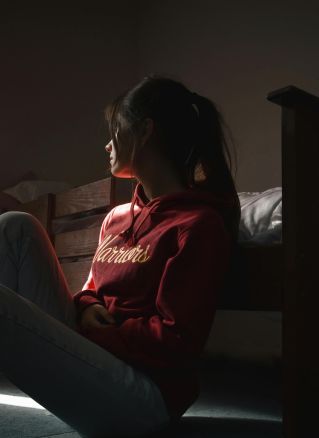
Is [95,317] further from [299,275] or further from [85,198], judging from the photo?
[85,198]

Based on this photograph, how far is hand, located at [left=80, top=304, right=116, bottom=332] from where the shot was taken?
39.5 inches

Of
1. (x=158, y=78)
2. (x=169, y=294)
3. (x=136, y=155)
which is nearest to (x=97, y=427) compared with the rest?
(x=169, y=294)

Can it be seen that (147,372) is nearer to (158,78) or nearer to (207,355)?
(158,78)

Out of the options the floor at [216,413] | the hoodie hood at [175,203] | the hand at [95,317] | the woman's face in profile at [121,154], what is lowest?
the floor at [216,413]

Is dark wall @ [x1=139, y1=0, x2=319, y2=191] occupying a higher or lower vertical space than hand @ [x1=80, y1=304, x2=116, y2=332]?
higher

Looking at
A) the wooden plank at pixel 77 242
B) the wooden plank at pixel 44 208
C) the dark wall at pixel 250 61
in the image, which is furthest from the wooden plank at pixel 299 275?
the wooden plank at pixel 44 208

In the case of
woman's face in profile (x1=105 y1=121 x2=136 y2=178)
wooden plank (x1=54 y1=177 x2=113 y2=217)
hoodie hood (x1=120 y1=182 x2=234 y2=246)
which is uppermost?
woman's face in profile (x1=105 y1=121 x2=136 y2=178)

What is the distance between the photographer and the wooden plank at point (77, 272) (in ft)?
6.28

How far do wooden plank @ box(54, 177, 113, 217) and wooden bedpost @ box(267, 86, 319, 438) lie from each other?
92cm

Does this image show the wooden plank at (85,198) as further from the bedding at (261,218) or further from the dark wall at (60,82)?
the dark wall at (60,82)

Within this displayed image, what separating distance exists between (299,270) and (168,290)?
0.21m

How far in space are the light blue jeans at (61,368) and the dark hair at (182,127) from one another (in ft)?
1.02

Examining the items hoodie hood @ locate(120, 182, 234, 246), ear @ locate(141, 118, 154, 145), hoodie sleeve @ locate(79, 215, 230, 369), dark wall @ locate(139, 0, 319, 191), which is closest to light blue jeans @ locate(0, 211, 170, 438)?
hoodie sleeve @ locate(79, 215, 230, 369)

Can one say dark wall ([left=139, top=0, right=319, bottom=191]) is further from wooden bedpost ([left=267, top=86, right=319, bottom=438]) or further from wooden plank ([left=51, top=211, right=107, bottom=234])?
wooden bedpost ([left=267, top=86, right=319, bottom=438])
